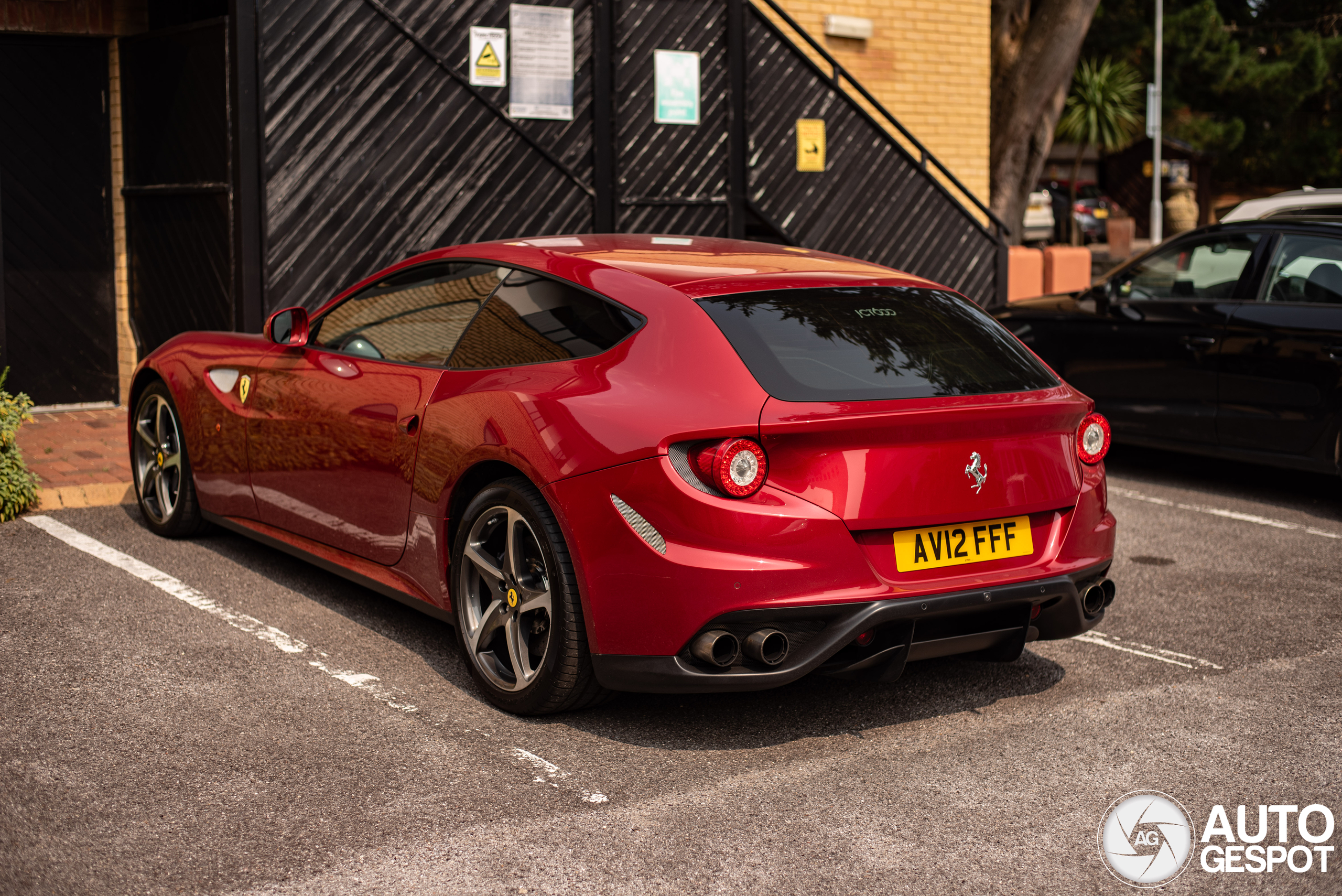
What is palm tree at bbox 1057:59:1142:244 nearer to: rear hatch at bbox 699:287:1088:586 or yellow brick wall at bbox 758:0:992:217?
yellow brick wall at bbox 758:0:992:217

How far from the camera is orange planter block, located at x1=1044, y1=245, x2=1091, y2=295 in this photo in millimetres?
14477

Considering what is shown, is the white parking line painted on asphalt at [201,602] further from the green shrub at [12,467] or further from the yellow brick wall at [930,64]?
the yellow brick wall at [930,64]

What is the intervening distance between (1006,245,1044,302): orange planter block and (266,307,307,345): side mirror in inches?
375

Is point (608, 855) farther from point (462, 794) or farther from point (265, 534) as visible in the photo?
point (265, 534)

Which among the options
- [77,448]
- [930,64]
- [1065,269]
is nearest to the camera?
[77,448]

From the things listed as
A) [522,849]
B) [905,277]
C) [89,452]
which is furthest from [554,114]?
[522,849]

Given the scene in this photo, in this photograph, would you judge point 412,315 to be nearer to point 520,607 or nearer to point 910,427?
point 520,607

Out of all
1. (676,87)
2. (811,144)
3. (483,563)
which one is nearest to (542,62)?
(676,87)

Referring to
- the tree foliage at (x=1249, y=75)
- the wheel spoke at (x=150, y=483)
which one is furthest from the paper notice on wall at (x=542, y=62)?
the tree foliage at (x=1249, y=75)

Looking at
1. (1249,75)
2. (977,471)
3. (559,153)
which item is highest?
(1249,75)

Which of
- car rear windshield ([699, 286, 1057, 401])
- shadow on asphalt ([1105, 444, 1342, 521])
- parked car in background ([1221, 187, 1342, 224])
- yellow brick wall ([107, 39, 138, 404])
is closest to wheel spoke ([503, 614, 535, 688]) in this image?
car rear windshield ([699, 286, 1057, 401])

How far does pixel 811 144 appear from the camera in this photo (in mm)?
12055

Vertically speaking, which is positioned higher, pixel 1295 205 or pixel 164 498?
pixel 1295 205

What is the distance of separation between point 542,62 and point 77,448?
14.3 ft
